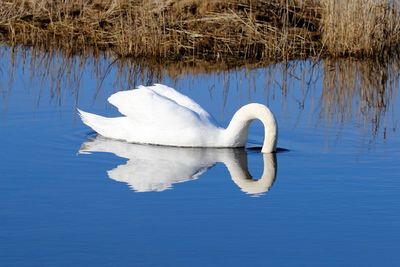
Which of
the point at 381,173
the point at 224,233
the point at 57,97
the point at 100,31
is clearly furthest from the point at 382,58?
the point at 224,233

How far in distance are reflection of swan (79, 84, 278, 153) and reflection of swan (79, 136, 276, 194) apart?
0.07m

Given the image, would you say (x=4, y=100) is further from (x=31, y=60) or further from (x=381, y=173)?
(x=381, y=173)

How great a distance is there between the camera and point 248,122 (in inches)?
382

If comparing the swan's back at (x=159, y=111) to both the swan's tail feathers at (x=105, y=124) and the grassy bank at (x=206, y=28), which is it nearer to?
the swan's tail feathers at (x=105, y=124)

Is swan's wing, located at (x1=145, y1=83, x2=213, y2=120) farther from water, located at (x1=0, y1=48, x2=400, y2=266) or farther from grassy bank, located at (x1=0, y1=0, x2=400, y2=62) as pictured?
grassy bank, located at (x1=0, y1=0, x2=400, y2=62)

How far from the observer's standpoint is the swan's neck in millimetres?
9484

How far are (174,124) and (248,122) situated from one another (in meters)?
0.63

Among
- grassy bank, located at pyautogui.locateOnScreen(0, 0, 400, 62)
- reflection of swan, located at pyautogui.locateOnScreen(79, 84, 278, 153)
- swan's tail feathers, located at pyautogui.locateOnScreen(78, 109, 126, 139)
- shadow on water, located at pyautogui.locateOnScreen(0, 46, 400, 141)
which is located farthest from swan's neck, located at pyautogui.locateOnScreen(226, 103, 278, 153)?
grassy bank, located at pyautogui.locateOnScreen(0, 0, 400, 62)

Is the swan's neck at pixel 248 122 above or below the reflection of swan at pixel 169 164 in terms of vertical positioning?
above

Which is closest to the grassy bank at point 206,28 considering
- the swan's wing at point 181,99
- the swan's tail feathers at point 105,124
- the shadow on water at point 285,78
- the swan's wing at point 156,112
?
the shadow on water at point 285,78

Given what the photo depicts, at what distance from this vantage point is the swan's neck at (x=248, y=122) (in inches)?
373

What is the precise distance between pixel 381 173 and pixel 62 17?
8.20m

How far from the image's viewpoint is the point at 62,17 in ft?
52.5

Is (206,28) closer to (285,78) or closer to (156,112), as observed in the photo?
(285,78)
